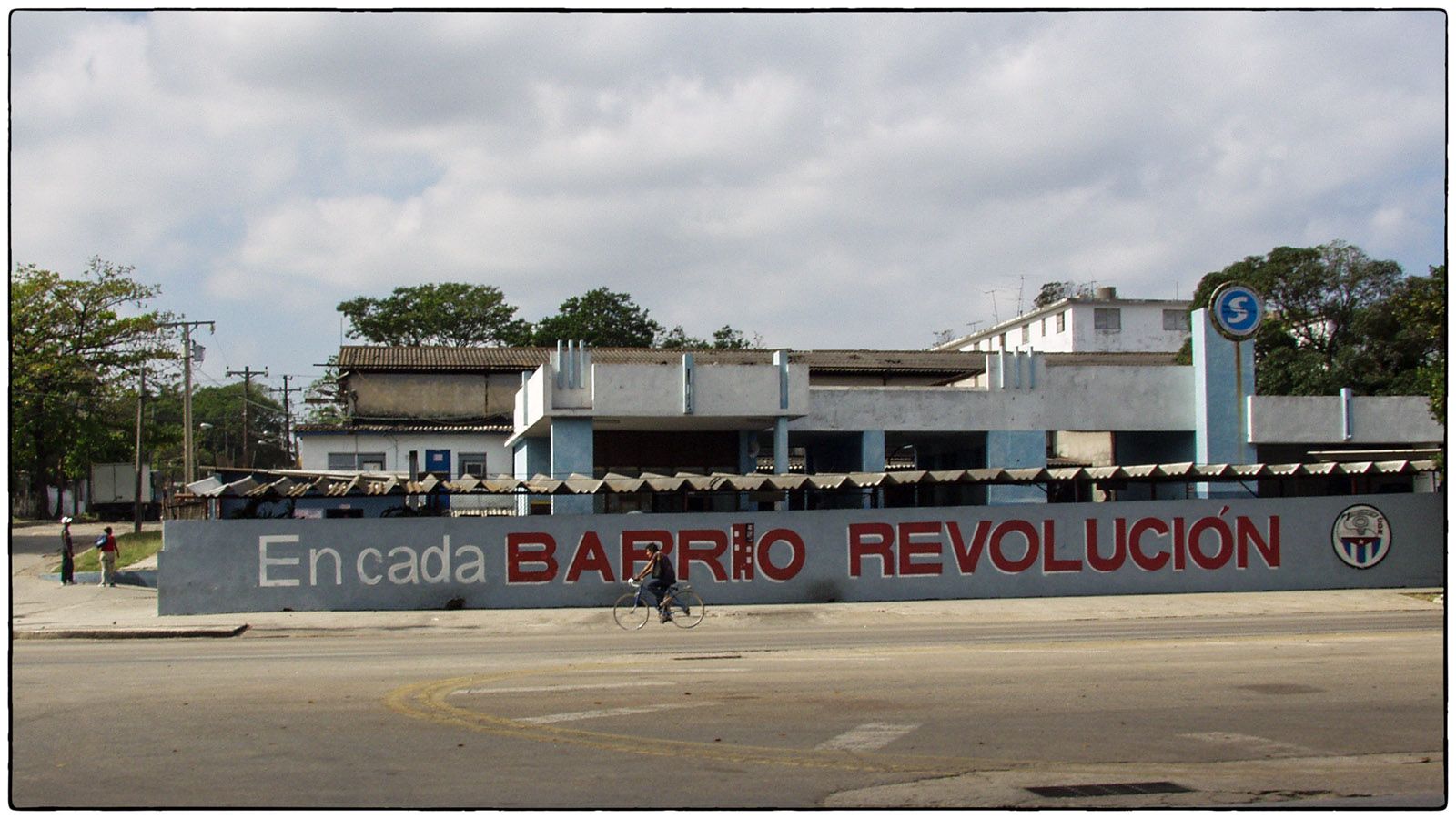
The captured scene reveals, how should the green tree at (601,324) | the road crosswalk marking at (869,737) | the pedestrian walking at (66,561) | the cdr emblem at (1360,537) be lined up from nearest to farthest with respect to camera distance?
1. the road crosswalk marking at (869,737)
2. the cdr emblem at (1360,537)
3. the pedestrian walking at (66,561)
4. the green tree at (601,324)

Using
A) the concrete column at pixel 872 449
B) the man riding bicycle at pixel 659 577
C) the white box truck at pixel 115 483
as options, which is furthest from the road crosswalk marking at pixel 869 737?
the white box truck at pixel 115 483

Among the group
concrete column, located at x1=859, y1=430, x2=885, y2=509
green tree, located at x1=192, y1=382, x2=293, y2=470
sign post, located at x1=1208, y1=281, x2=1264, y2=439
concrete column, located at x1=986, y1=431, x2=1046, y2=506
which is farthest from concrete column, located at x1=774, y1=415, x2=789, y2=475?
green tree, located at x1=192, y1=382, x2=293, y2=470

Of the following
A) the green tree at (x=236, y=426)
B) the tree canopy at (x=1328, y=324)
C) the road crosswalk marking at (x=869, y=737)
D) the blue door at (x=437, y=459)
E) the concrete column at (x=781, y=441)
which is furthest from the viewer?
the green tree at (x=236, y=426)

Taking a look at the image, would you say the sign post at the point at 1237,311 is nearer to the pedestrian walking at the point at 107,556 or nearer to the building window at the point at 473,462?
the building window at the point at 473,462

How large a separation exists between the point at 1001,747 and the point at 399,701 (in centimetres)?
600

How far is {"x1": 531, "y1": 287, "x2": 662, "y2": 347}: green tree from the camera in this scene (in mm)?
77688

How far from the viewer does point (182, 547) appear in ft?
86.8

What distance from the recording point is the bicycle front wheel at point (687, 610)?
23453 mm

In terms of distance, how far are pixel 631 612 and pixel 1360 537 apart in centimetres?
1674

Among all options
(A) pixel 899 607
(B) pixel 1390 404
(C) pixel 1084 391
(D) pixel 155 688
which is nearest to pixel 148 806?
(D) pixel 155 688

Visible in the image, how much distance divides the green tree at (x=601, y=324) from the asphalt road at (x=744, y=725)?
5992 cm

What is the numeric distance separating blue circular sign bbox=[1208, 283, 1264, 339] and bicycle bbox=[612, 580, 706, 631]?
67.4ft

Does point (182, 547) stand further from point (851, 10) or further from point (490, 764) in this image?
point (851, 10)

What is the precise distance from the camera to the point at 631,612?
981 inches
